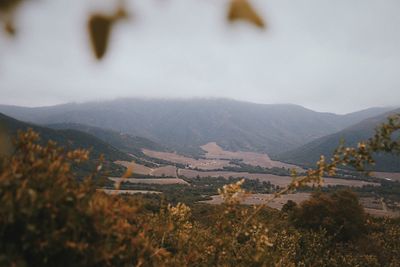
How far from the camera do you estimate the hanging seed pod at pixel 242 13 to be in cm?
125

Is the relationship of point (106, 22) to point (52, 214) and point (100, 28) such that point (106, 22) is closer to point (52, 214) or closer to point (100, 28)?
point (100, 28)

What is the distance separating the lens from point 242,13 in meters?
1.27

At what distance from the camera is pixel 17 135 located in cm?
417

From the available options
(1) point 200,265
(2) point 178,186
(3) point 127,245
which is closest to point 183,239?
(1) point 200,265

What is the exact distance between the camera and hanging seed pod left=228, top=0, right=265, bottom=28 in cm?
125

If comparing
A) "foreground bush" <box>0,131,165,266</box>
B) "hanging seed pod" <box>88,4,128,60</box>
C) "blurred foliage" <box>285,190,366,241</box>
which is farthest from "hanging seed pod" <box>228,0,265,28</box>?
"blurred foliage" <box>285,190,366,241</box>

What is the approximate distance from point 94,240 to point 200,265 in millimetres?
4672

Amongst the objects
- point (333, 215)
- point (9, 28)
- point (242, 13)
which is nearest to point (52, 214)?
point (9, 28)

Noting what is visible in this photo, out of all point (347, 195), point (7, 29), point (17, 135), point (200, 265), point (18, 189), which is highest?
point (7, 29)

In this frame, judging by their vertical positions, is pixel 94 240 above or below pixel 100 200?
below

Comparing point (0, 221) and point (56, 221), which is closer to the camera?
point (0, 221)

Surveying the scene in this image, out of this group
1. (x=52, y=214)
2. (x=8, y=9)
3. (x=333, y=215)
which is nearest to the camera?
(x=8, y=9)

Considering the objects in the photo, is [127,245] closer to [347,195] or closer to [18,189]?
[18,189]

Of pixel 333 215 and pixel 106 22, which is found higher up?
pixel 106 22
